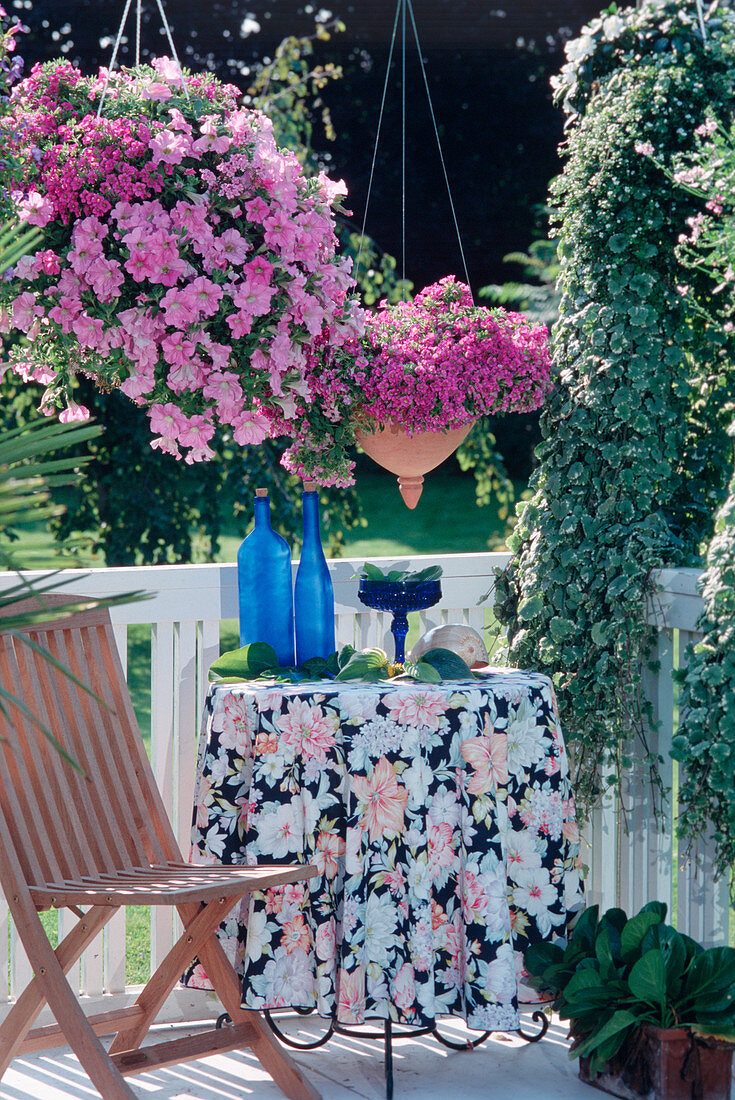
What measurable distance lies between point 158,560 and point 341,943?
3181 mm

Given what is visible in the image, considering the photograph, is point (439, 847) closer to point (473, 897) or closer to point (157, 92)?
point (473, 897)

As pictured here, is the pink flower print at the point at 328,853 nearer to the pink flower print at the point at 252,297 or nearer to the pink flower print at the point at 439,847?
the pink flower print at the point at 439,847

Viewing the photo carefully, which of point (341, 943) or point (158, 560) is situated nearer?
point (341, 943)

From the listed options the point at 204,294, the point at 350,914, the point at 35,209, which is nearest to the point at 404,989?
the point at 350,914

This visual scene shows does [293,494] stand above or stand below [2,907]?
above

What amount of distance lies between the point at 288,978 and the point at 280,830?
277mm

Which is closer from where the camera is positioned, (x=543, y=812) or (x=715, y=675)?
(x=715, y=675)

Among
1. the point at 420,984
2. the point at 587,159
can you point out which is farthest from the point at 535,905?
the point at 587,159

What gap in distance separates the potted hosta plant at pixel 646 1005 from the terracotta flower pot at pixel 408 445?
964 mm

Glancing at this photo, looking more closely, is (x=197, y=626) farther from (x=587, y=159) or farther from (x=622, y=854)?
(x=587, y=159)

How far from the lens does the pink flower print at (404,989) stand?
2.29m

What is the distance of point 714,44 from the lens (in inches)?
103

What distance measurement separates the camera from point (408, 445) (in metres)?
2.69

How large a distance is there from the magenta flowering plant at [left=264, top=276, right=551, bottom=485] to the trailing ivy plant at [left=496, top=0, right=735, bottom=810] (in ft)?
0.49
